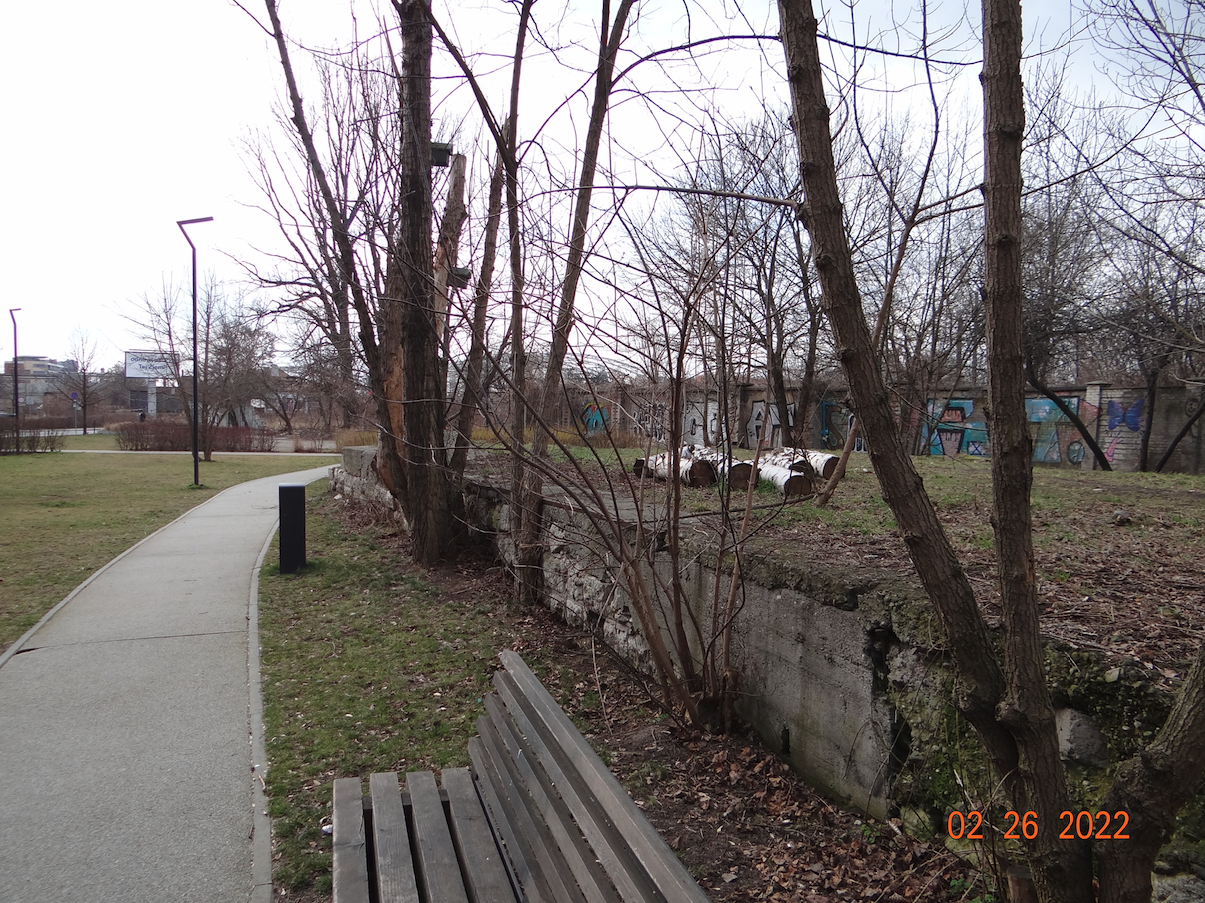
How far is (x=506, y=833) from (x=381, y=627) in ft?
14.9

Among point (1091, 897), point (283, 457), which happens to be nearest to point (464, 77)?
point (1091, 897)

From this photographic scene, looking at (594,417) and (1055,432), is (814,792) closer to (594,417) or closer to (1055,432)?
(594,417)

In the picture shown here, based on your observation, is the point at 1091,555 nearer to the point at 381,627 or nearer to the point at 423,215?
the point at 381,627

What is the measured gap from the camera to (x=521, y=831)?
2506 millimetres

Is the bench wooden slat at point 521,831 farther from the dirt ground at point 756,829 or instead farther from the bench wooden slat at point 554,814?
the dirt ground at point 756,829

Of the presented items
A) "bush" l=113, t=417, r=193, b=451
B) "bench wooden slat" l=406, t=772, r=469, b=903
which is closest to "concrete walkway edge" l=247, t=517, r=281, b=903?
"bench wooden slat" l=406, t=772, r=469, b=903

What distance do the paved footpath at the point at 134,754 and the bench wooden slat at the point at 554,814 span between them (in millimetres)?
1220

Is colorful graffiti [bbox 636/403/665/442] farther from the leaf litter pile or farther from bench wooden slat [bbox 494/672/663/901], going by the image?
bench wooden slat [bbox 494/672/663/901]

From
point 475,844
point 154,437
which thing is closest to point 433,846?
point 475,844

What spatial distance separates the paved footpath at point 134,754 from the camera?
10.4 ft

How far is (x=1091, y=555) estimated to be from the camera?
4.54 m

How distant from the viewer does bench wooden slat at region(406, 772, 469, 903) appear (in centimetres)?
242

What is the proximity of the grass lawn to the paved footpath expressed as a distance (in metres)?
0.77

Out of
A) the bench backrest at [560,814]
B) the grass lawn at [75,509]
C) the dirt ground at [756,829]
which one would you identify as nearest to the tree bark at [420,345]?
the grass lawn at [75,509]
